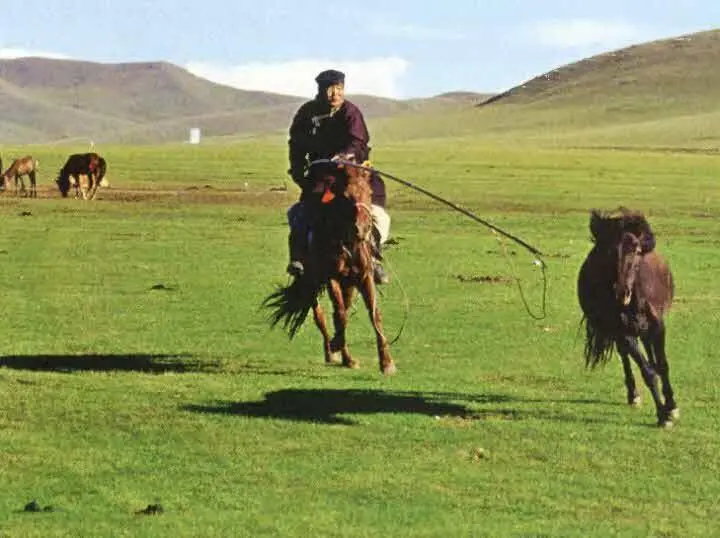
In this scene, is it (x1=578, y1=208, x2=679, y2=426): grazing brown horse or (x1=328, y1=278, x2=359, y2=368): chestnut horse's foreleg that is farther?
(x1=328, y1=278, x2=359, y2=368): chestnut horse's foreleg

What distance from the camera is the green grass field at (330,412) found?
8469mm

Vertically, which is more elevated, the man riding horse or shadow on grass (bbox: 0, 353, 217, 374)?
the man riding horse

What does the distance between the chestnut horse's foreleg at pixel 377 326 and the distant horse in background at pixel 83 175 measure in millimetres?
31653

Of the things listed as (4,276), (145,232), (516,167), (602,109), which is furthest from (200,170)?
(602,109)

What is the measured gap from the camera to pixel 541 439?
34.1 ft

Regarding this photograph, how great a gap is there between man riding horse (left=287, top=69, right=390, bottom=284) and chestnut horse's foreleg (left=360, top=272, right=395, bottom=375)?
44 cm

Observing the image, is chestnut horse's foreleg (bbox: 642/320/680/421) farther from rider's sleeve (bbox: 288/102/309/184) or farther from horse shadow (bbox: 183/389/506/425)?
rider's sleeve (bbox: 288/102/309/184)

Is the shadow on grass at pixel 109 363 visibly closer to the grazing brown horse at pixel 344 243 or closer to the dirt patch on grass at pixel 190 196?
the grazing brown horse at pixel 344 243

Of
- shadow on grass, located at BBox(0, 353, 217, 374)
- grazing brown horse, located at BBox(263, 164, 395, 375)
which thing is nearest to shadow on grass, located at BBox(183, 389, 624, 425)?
grazing brown horse, located at BBox(263, 164, 395, 375)

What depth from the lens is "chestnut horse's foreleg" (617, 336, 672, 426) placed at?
35.7ft

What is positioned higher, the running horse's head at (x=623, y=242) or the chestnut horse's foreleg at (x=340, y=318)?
the running horse's head at (x=623, y=242)

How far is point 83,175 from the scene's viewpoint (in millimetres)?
44781

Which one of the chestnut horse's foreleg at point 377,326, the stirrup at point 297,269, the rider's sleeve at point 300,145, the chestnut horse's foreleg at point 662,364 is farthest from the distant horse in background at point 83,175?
the chestnut horse's foreleg at point 662,364

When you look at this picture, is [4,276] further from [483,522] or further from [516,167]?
[516,167]
